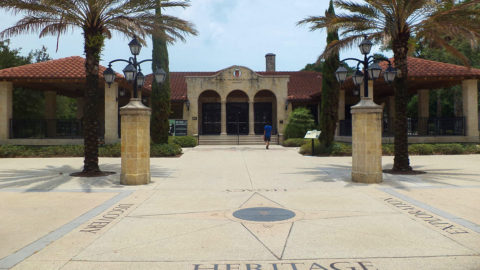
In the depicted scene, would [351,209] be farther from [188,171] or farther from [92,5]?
[92,5]

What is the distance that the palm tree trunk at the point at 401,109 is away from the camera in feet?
38.0

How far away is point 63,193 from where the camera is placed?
816 cm

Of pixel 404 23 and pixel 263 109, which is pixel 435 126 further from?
pixel 263 109

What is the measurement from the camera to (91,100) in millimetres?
11625

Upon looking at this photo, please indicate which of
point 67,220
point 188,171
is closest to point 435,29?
point 188,171

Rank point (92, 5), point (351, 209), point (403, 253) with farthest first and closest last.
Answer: point (92, 5) < point (351, 209) < point (403, 253)

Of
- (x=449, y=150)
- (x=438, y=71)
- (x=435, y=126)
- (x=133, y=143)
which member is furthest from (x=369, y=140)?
(x=435, y=126)

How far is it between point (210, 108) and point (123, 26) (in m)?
19.6

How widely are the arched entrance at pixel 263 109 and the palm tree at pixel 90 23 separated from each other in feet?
66.0

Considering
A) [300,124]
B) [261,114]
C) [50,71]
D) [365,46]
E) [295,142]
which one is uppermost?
[50,71]

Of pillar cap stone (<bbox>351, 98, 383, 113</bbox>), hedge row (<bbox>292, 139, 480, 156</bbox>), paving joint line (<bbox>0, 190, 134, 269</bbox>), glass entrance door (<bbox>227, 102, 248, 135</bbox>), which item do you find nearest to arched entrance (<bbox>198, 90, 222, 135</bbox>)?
glass entrance door (<bbox>227, 102, 248, 135</bbox>)

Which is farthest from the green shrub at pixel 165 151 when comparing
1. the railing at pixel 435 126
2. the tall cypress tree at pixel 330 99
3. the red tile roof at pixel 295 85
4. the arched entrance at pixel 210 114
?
the arched entrance at pixel 210 114

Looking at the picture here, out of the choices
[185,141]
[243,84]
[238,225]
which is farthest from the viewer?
[243,84]

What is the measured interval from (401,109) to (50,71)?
17853 mm
